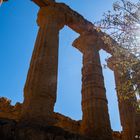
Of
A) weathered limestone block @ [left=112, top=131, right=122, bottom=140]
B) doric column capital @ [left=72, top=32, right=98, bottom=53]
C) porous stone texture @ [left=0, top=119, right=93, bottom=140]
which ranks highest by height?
doric column capital @ [left=72, top=32, right=98, bottom=53]

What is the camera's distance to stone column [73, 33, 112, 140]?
11695 millimetres

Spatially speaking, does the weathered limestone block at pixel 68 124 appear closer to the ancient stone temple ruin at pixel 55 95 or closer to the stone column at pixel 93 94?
the ancient stone temple ruin at pixel 55 95

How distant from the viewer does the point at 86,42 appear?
1577 cm

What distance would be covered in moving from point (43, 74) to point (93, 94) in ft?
12.2

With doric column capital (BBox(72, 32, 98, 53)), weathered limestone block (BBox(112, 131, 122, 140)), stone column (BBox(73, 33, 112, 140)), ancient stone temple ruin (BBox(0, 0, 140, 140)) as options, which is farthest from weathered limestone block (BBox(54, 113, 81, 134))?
doric column capital (BBox(72, 32, 98, 53))

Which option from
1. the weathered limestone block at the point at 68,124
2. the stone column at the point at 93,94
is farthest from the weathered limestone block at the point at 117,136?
the stone column at the point at 93,94

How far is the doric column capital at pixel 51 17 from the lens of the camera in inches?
515

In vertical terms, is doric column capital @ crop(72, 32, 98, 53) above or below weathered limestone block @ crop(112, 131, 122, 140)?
above

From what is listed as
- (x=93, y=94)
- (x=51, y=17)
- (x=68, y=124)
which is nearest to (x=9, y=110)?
(x=68, y=124)

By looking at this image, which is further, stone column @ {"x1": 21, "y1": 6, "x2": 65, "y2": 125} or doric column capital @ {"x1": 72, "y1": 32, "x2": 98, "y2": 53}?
doric column capital @ {"x1": 72, "y1": 32, "x2": 98, "y2": 53}

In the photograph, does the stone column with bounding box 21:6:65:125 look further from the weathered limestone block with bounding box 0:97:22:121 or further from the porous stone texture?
the weathered limestone block with bounding box 0:97:22:121

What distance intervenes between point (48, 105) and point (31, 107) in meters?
0.79

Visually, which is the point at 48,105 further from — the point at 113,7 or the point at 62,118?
the point at 62,118

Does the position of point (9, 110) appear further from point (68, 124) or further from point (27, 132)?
point (27, 132)
